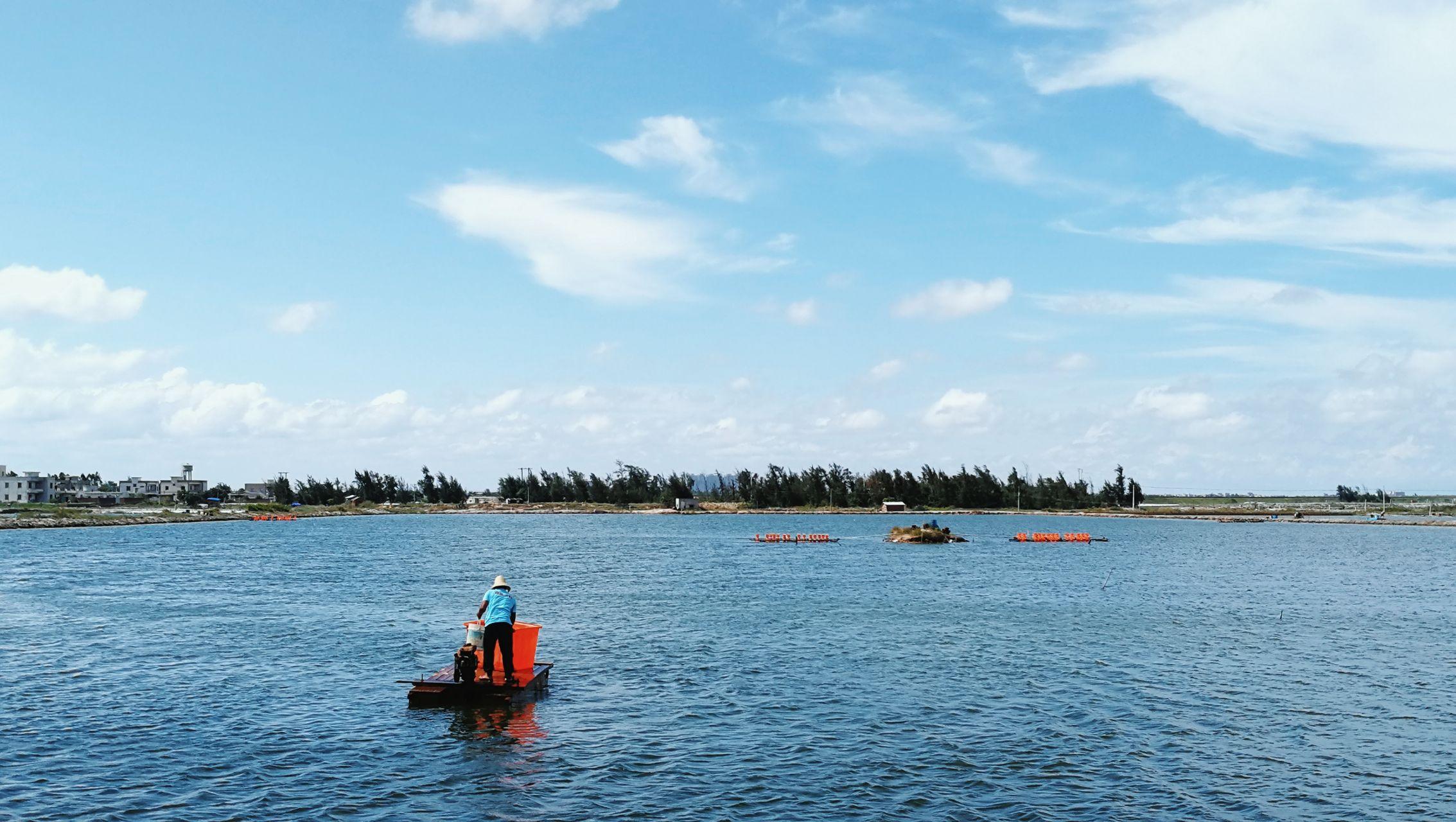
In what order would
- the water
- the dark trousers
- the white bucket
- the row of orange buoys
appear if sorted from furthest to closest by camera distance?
the row of orange buoys, the white bucket, the dark trousers, the water

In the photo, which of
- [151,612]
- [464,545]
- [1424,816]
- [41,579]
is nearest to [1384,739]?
[1424,816]

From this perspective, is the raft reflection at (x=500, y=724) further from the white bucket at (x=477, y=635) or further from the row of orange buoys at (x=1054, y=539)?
the row of orange buoys at (x=1054, y=539)

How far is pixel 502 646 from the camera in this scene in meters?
30.3

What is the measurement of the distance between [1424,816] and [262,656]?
37893mm

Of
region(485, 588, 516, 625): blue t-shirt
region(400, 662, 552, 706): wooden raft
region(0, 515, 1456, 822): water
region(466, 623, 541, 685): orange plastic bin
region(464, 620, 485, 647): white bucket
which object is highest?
region(485, 588, 516, 625): blue t-shirt

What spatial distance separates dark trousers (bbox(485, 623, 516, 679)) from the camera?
30.1m

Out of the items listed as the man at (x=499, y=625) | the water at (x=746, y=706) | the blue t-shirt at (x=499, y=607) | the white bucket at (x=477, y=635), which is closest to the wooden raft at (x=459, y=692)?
the man at (x=499, y=625)

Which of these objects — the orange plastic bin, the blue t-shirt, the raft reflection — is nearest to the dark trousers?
the blue t-shirt

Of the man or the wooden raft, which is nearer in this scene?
the wooden raft

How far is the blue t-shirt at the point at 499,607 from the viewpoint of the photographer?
2980 cm

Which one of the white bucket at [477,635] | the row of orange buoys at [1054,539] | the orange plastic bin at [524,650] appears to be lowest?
the row of orange buoys at [1054,539]

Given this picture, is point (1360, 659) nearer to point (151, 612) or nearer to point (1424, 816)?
point (1424, 816)

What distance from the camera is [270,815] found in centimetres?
2017

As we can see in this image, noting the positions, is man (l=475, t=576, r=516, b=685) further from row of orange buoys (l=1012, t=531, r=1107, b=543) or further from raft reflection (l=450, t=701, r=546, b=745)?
row of orange buoys (l=1012, t=531, r=1107, b=543)
